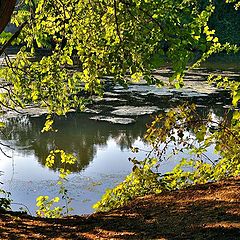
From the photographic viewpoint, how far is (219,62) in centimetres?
2984

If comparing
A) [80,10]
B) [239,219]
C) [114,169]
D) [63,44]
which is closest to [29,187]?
[114,169]

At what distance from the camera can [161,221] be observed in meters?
4.04

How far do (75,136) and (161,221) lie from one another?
31.6 feet

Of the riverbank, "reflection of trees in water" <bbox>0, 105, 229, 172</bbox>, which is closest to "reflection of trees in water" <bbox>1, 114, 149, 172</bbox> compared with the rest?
"reflection of trees in water" <bbox>0, 105, 229, 172</bbox>

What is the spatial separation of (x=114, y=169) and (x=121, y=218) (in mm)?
6595

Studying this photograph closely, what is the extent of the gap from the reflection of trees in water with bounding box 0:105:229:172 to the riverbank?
641cm

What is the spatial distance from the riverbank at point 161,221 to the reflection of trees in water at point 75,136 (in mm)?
6415

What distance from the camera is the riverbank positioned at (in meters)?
3.63

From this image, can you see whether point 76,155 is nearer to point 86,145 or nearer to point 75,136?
point 86,145

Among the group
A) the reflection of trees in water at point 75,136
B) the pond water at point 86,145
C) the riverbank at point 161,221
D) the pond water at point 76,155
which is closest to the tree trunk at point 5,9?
the riverbank at point 161,221

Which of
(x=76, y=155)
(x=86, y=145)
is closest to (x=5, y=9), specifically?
(x=76, y=155)

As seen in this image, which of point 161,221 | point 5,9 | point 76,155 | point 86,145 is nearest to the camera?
point 5,9

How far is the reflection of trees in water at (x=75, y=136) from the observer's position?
12.4 m

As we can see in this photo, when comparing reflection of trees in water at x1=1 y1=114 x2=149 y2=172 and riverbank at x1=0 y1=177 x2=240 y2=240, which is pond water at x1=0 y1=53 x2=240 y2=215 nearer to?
reflection of trees in water at x1=1 y1=114 x2=149 y2=172
